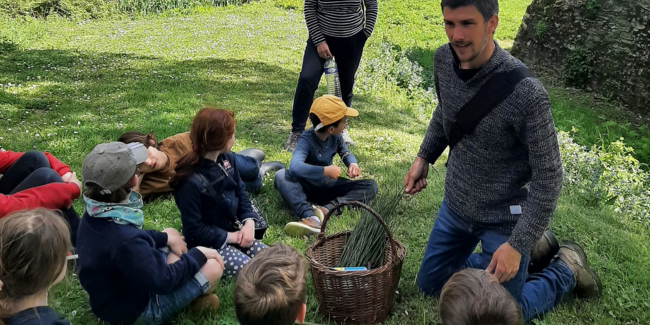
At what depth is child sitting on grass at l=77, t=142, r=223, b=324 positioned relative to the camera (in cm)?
259

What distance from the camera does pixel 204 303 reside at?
3123 millimetres

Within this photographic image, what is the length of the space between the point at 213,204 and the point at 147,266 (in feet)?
3.04

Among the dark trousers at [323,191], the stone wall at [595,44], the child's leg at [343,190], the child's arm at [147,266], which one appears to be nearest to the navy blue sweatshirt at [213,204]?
the child's arm at [147,266]

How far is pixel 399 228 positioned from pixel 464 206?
3.95 ft

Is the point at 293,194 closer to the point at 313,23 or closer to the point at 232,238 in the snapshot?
the point at 232,238

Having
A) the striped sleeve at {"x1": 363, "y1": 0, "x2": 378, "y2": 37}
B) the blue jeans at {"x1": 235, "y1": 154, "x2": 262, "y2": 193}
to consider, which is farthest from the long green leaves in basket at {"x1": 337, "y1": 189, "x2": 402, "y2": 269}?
the striped sleeve at {"x1": 363, "y1": 0, "x2": 378, "y2": 37}

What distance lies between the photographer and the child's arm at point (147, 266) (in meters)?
2.61

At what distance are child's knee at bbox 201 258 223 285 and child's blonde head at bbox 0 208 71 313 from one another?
0.84 m

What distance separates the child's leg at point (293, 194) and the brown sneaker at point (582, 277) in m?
1.87

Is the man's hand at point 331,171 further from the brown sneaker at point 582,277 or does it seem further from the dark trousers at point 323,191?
the brown sneaker at point 582,277

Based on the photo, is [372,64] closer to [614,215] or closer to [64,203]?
[614,215]

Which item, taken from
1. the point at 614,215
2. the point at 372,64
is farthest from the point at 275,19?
the point at 614,215

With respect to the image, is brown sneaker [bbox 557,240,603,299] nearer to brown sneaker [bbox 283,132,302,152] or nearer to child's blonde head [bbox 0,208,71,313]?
child's blonde head [bbox 0,208,71,313]

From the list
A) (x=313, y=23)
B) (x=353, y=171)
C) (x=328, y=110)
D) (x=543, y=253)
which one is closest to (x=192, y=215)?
(x=328, y=110)
